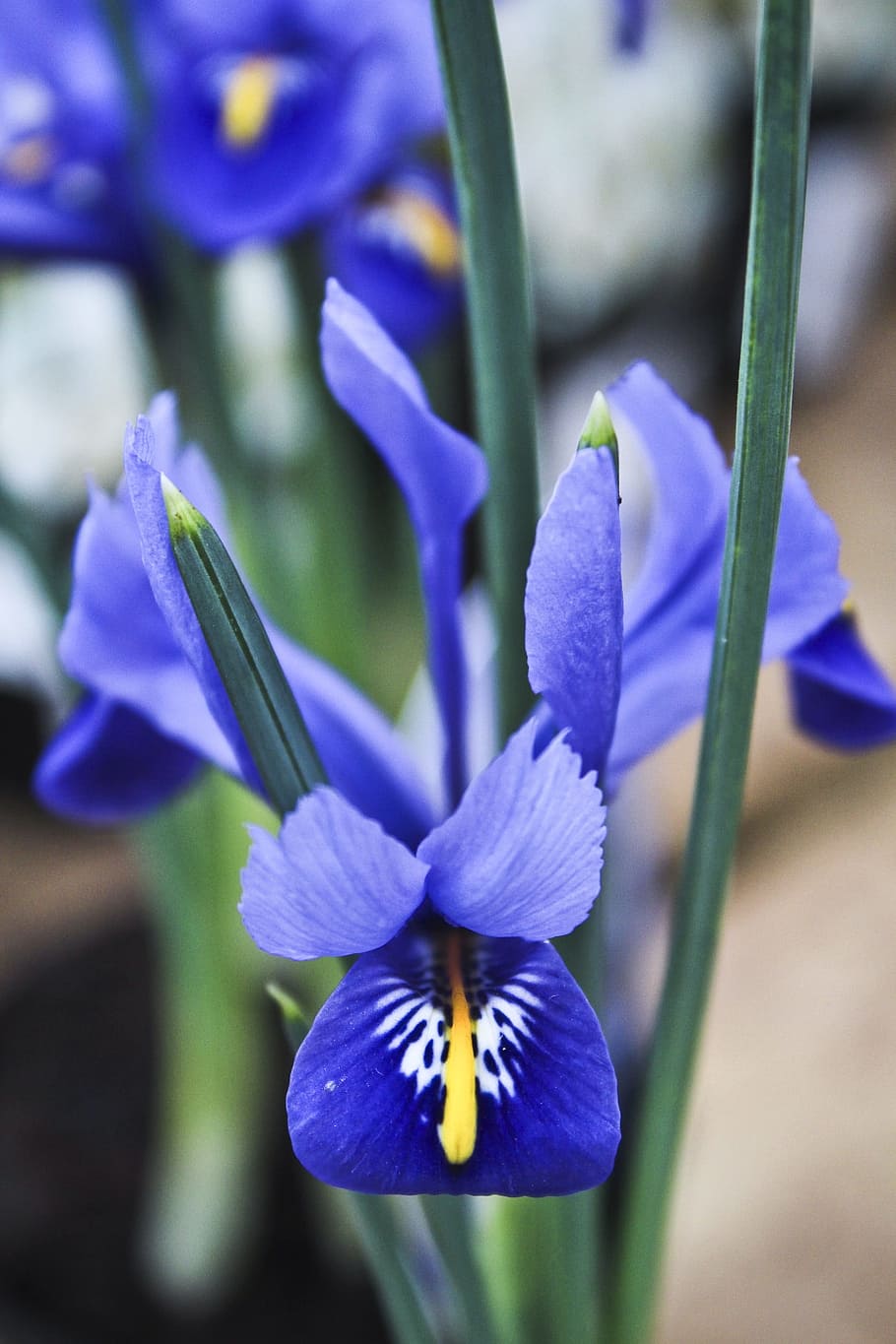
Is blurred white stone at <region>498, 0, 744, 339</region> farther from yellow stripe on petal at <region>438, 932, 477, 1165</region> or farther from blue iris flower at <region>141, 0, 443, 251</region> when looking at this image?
yellow stripe on petal at <region>438, 932, 477, 1165</region>

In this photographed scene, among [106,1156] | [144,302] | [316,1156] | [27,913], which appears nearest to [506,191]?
[316,1156]

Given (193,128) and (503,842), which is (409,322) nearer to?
(193,128)

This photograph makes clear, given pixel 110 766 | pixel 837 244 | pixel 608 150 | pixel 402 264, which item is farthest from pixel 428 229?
Answer: pixel 837 244

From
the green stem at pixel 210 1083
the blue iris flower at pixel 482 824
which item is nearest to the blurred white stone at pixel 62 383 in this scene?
the green stem at pixel 210 1083

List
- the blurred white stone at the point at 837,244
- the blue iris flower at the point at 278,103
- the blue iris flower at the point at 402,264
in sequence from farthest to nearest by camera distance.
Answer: the blurred white stone at the point at 837,244, the blue iris flower at the point at 402,264, the blue iris flower at the point at 278,103

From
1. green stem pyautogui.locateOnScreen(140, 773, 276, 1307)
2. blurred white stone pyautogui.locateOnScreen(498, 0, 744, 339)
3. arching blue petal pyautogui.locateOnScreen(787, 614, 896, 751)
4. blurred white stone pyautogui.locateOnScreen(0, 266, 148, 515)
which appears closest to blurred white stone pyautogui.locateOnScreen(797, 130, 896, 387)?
blurred white stone pyautogui.locateOnScreen(498, 0, 744, 339)

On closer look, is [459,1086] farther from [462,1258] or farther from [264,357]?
[264,357]

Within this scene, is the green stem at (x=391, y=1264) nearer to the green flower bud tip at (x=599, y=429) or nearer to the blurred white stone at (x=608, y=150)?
the green flower bud tip at (x=599, y=429)
